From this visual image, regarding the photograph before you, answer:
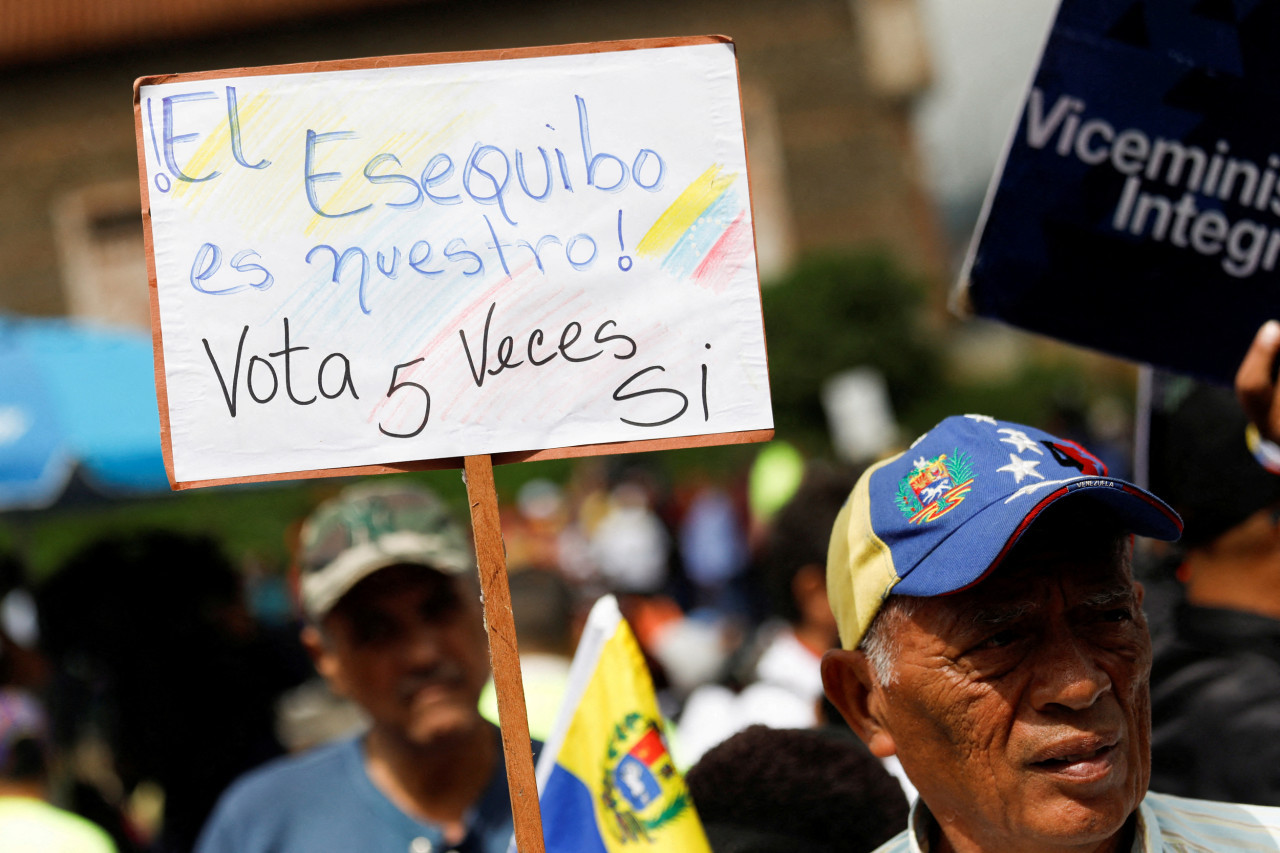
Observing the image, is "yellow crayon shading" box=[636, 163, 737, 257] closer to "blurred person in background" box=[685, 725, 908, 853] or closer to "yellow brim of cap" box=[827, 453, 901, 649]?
"yellow brim of cap" box=[827, 453, 901, 649]

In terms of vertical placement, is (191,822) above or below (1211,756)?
below

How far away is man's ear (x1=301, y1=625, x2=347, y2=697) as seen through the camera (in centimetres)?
256

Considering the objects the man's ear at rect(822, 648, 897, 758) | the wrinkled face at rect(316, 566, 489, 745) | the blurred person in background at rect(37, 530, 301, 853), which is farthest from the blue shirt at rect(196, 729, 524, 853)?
the blurred person in background at rect(37, 530, 301, 853)

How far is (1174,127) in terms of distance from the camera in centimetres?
195

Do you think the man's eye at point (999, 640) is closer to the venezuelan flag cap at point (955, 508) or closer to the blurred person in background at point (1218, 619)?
the venezuelan flag cap at point (955, 508)

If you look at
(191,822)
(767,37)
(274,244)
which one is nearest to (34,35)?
(767,37)

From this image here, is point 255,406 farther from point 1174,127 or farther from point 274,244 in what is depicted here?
point 1174,127

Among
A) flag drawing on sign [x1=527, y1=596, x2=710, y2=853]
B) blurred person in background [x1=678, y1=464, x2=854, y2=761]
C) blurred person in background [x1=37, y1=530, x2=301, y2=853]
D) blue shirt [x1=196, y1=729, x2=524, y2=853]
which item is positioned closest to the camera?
flag drawing on sign [x1=527, y1=596, x2=710, y2=853]

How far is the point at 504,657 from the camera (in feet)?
5.23

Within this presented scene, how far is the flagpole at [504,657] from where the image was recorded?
1.58 meters

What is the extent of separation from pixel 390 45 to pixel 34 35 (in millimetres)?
8345

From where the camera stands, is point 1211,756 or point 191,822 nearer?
point 1211,756

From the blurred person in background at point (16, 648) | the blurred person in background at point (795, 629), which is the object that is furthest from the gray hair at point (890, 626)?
the blurred person in background at point (16, 648)

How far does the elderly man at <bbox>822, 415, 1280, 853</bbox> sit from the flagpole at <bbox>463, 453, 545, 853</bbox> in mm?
466
